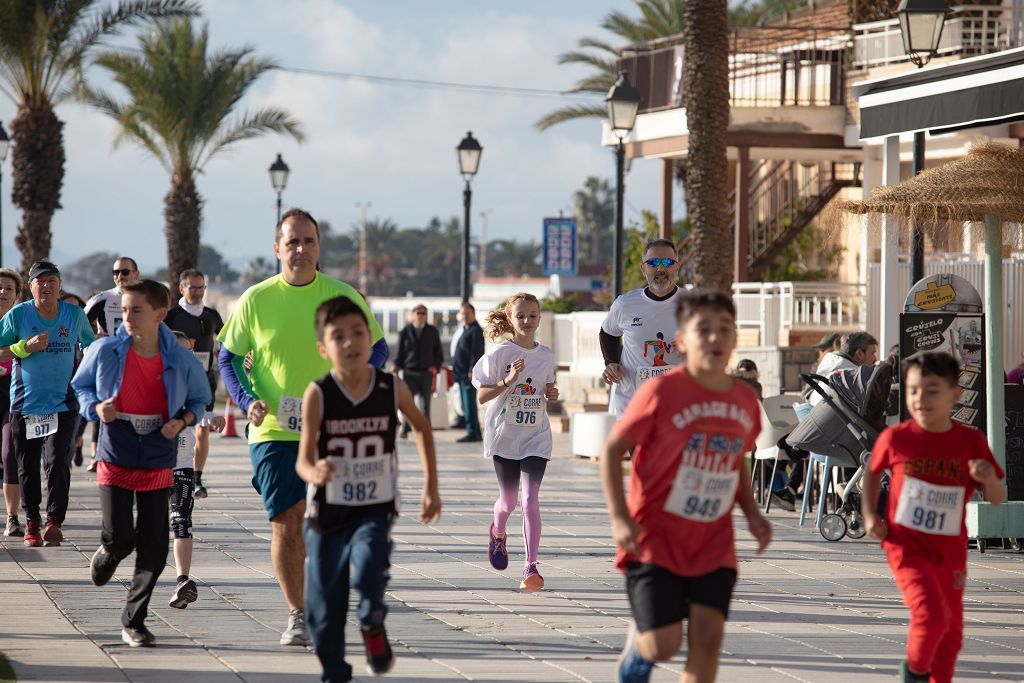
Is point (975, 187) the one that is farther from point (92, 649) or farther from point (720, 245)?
point (720, 245)

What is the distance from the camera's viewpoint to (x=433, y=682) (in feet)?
21.0

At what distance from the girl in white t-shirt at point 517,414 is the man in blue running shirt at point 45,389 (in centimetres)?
325

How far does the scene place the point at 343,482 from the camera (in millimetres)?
5609

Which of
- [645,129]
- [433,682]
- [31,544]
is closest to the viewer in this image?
[433,682]

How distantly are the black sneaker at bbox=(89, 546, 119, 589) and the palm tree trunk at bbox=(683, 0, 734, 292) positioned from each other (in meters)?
15.3

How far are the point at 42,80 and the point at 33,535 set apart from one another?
22.9m

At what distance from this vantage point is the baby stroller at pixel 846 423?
1120 cm

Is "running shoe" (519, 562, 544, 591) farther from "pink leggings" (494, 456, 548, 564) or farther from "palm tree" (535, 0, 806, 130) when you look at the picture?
"palm tree" (535, 0, 806, 130)

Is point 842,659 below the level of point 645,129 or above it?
below

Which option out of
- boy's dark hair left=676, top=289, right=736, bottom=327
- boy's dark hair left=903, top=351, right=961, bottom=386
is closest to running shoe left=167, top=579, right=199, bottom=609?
boy's dark hair left=676, top=289, right=736, bottom=327

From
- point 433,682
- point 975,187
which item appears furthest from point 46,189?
point 433,682

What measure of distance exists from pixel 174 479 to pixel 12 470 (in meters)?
3.31

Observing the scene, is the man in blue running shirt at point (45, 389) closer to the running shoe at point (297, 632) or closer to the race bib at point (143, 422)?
the race bib at point (143, 422)

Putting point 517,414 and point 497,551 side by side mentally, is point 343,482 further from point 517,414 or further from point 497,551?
point 497,551
